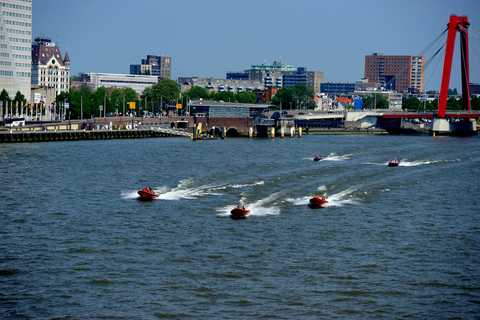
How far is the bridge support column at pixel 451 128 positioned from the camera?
175 m

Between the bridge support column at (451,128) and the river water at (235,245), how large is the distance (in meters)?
103

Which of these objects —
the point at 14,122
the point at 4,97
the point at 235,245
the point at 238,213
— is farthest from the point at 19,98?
the point at 235,245

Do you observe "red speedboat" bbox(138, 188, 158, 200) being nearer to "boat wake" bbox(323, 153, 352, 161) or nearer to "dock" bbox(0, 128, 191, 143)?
"boat wake" bbox(323, 153, 352, 161)

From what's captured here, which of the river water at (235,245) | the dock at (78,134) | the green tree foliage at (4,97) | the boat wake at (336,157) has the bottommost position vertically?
the river water at (235,245)

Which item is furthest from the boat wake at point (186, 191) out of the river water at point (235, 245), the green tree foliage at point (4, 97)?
the green tree foliage at point (4, 97)

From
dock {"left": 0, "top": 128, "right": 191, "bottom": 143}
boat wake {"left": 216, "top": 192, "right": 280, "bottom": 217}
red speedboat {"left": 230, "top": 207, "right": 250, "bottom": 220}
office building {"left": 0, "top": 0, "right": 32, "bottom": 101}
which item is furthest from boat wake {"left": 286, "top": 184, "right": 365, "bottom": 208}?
office building {"left": 0, "top": 0, "right": 32, "bottom": 101}

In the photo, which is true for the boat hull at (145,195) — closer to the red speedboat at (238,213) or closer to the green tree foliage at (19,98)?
the red speedboat at (238,213)

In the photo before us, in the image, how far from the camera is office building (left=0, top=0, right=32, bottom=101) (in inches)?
6565

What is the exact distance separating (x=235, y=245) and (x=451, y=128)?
5906 inches

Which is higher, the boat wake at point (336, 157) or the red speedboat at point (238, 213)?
the boat wake at point (336, 157)

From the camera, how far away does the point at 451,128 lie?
17800cm

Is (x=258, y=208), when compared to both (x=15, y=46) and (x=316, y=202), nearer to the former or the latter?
(x=316, y=202)

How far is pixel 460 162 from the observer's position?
95500mm

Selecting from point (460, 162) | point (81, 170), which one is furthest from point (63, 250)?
point (460, 162)
